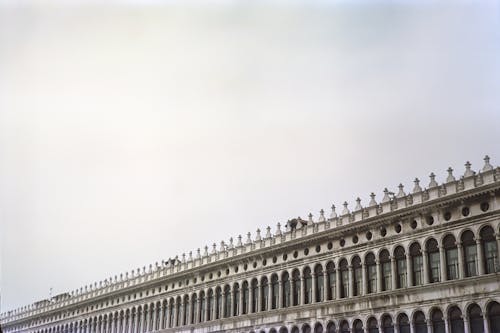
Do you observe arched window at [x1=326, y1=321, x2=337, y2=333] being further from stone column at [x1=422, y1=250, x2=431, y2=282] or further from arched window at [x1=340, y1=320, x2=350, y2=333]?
stone column at [x1=422, y1=250, x2=431, y2=282]

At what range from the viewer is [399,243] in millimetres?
37969

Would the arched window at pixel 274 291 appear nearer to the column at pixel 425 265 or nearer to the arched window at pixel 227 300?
the arched window at pixel 227 300

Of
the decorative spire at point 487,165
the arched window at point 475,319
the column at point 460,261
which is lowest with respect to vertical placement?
the arched window at point 475,319

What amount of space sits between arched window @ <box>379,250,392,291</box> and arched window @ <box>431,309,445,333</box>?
3.57m

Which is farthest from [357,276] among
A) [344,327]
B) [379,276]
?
[344,327]

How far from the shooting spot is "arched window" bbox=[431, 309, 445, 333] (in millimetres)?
34719

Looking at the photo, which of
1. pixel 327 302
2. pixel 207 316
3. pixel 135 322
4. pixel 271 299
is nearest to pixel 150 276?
pixel 135 322

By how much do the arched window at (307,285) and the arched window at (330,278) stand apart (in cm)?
182

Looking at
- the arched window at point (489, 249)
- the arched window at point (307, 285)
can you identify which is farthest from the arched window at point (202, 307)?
the arched window at point (489, 249)

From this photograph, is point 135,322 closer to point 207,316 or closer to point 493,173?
point 207,316

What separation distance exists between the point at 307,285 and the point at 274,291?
337 centimetres

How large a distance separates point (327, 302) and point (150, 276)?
23.7 metres

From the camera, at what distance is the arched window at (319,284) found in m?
42.5

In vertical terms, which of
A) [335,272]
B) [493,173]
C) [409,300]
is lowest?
[409,300]
